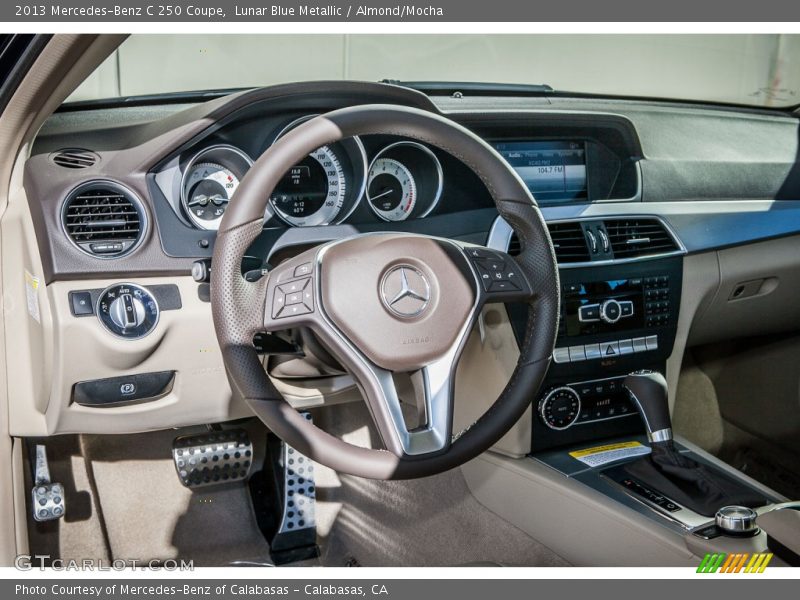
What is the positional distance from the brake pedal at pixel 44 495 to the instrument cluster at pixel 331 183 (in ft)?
2.61

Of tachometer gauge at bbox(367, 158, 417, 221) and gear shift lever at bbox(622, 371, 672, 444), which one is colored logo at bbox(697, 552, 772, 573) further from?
tachometer gauge at bbox(367, 158, 417, 221)

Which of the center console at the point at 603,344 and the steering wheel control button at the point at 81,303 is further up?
the steering wheel control button at the point at 81,303

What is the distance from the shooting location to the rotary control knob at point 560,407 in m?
2.16

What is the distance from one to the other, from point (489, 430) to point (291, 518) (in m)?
1.06

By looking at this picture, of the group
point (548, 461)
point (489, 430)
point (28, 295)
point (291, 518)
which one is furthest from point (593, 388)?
point (28, 295)

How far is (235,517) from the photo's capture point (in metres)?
2.43

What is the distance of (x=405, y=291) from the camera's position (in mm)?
1532

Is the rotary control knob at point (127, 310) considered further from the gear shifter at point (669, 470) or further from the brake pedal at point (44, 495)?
the gear shifter at point (669, 470)

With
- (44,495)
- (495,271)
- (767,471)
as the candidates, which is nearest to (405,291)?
(495,271)

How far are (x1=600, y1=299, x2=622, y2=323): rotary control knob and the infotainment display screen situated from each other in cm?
29

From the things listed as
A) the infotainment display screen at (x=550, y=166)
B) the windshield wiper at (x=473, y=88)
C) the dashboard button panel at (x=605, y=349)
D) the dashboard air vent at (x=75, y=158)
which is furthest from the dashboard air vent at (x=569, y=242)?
the dashboard air vent at (x=75, y=158)

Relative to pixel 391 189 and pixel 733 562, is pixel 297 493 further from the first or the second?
pixel 733 562

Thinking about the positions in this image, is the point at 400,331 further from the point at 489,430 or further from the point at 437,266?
the point at 489,430

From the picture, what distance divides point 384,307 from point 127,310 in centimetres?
61
